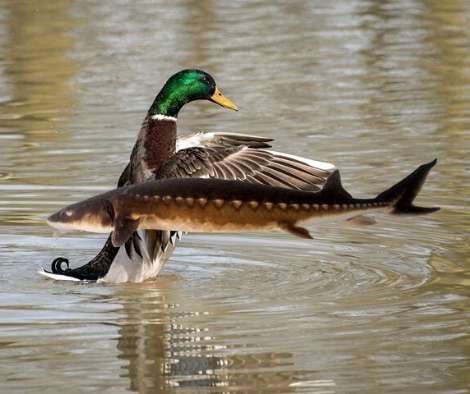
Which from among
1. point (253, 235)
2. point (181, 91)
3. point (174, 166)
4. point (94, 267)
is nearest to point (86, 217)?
point (174, 166)

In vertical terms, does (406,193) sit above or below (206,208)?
above

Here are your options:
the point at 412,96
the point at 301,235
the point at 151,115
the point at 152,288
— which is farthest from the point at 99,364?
the point at 412,96

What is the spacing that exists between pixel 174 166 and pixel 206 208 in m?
1.17

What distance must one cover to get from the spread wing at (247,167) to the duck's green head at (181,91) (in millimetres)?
584

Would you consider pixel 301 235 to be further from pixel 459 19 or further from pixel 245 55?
pixel 459 19

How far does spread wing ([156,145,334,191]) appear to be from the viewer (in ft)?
29.3

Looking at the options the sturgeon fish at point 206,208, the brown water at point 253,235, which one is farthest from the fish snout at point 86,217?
the brown water at point 253,235

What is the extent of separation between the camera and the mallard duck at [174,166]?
29.5 ft

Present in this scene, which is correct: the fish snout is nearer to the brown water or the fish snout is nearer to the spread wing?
the brown water

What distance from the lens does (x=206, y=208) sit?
783cm

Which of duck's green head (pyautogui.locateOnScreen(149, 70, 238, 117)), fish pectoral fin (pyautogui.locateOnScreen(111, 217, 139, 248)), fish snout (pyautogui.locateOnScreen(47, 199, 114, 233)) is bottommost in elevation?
fish pectoral fin (pyautogui.locateOnScreen(111, 217, 139, 248))

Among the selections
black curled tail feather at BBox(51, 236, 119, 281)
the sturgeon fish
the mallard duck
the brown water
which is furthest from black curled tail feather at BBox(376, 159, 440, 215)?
black curled tail feather at BBox(51, 236, 119, 281)

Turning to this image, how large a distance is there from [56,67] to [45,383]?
10.8 meters

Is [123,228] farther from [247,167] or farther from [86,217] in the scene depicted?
[247,167]
